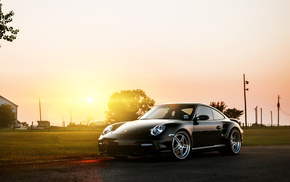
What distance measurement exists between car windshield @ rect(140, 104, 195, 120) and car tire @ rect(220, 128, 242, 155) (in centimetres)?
162

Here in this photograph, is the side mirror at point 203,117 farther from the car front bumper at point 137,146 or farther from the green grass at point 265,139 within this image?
the green grass at point 265,139

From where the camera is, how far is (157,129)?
9844mm

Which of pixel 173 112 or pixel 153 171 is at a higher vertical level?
pixel 173 112

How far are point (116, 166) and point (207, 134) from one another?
3.24m

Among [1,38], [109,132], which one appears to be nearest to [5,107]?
[1,38]

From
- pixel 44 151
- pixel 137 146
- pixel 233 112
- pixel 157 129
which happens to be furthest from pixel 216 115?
pixel 233 112

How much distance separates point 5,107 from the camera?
290ft

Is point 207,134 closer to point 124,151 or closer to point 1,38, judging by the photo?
point 124,151

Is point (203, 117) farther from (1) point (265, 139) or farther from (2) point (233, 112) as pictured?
(2) point (233, 112)

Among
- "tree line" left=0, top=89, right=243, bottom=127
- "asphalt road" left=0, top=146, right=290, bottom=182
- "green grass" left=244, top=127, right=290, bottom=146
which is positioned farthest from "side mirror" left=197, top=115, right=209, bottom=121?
"tree line" left=0, top=89, right=243, bottom=127

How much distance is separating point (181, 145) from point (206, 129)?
122 cm

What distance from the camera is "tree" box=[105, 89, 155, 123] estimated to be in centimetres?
10256

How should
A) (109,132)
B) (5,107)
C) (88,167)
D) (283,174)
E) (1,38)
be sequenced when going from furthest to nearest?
(5,107) → (1,38) → (109,132) → (88,167) → (283,174)

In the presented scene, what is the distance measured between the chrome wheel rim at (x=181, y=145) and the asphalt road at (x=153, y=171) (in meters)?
0.48
